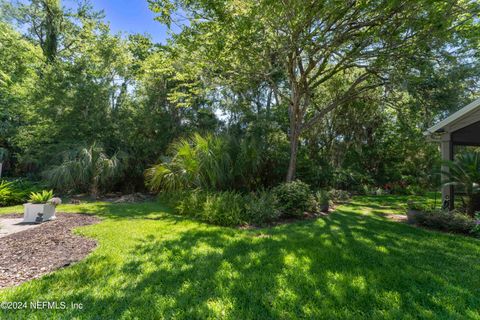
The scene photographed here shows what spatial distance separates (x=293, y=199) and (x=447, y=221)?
3.27 m

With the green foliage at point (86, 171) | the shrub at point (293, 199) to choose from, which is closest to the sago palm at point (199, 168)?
the shrub at point (293, 199)

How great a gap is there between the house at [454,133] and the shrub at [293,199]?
391 centimetres

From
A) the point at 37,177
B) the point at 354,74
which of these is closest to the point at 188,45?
the point at 354,74

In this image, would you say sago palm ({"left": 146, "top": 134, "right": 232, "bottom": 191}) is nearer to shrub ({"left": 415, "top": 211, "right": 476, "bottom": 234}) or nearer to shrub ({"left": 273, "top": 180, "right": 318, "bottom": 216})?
shrub ({"left": 273, "top": 180, "right": 318, "bottom": 216})

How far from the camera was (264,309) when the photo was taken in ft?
7.10

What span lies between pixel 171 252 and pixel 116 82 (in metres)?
10.3

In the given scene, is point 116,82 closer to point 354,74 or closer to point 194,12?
point 194,12

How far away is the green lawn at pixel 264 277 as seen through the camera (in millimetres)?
2145

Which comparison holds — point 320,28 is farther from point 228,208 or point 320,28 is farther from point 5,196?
point 5,196

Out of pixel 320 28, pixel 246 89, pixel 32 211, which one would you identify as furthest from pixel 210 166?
pixel 246 89

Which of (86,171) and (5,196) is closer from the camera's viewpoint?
(5,196)

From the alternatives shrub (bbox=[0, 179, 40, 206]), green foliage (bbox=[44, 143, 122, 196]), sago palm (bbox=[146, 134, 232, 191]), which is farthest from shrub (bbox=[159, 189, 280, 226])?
shrub (bbox=[0, 179, 40, 206])

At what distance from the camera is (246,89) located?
10758 millimetres

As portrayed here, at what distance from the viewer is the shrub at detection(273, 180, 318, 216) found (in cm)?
600
